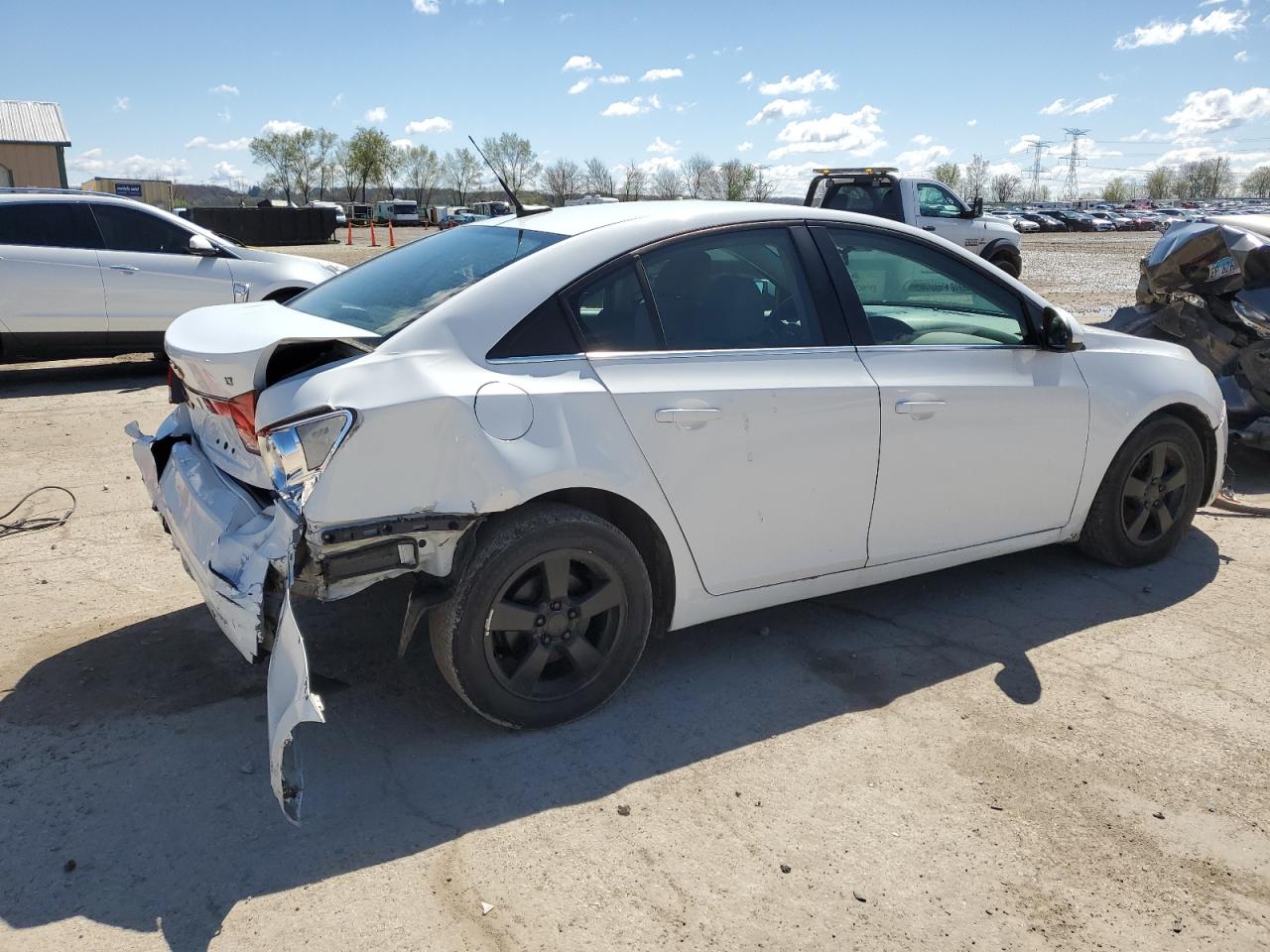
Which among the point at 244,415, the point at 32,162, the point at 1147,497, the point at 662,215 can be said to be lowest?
the point at 1147,497

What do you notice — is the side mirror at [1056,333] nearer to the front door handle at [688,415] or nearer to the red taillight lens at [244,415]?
the front door handle at [688,415]

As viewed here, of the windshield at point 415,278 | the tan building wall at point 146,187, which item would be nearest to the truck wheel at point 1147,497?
the windshield at point 415,278

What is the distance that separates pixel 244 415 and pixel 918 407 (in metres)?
2.37

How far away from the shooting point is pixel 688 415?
3.32m

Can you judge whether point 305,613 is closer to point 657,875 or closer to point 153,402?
point 657,875

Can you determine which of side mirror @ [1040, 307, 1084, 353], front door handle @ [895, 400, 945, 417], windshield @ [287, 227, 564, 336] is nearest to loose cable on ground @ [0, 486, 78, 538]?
windshield @ [287, 227, 564, 336]

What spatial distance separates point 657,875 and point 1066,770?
143cm

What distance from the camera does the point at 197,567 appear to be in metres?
3.18

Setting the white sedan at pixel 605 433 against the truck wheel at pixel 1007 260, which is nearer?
the white sedan at pixel 605 433

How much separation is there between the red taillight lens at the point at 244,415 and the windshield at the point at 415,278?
454 mm

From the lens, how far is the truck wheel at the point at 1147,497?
460 centimetres

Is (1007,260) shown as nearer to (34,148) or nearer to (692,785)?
(692,785)

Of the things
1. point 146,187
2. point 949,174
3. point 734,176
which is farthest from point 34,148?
point 949,174

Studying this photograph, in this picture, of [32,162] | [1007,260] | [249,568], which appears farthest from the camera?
[32,162]
